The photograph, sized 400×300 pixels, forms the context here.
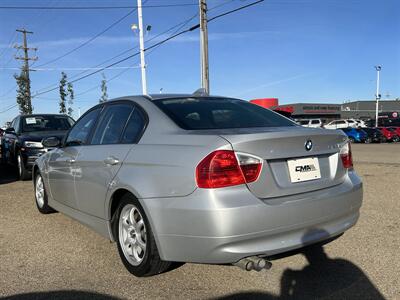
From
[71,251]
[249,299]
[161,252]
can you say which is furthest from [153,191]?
[71,251]

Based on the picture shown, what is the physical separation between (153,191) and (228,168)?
68 cm

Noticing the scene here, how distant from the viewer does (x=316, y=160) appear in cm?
353

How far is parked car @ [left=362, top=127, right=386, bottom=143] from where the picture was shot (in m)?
36.2

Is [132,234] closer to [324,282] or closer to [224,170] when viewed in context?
[224,170]

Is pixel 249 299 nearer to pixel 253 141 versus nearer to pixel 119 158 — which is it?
pixel 253 141

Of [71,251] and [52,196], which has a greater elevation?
[52,196]

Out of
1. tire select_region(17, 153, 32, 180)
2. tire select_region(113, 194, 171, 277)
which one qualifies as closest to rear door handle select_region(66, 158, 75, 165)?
tire select_region(113, 194, 171, 277)

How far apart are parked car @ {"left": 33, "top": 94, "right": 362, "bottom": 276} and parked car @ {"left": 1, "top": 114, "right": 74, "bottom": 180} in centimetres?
571

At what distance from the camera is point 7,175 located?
11469 mm

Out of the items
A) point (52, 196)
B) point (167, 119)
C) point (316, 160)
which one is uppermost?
point (167, 119)

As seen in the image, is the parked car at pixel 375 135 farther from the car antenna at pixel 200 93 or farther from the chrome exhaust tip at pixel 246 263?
the chrome exhaust tip at pixel 246 263

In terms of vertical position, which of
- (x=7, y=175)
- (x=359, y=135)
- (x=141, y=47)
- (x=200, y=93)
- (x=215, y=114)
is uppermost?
(x=141, y=47)

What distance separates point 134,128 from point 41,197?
302cm

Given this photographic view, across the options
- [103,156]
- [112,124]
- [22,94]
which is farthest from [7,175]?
[22,94]
